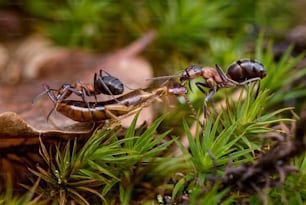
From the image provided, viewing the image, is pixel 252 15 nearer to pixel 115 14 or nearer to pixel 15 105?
pixel 115 14

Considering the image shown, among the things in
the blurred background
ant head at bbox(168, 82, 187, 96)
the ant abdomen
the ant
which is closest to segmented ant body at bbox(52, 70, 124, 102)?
the ant

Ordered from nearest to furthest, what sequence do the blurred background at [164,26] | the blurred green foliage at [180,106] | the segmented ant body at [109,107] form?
the blurred green foliage at [180,106], the segmented ant body at [109,107], the blurred background at [164,26]

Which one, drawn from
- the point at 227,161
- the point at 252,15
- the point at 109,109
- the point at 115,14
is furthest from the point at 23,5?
the point at 227,161

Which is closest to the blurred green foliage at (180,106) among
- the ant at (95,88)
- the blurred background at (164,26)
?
the blurred background at (164,26)

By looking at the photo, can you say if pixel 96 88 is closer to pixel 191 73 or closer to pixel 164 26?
pixel 191 73

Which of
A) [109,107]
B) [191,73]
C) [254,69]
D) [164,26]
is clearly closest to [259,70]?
[254,69]

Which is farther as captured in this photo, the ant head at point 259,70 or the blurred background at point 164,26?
the blurred background at point 164,26

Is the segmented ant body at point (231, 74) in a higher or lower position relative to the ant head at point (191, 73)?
lower

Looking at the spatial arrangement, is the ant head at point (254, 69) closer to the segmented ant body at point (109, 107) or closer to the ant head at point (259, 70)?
the ant head at point (259, 70)
